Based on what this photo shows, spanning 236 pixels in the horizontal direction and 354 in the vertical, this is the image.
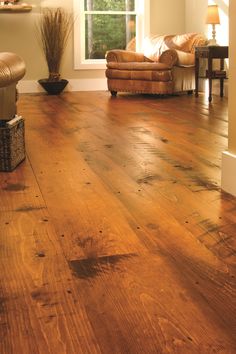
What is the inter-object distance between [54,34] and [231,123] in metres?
5.98

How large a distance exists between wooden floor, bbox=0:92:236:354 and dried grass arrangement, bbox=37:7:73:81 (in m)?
4.64

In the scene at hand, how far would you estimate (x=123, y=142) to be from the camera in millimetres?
3691

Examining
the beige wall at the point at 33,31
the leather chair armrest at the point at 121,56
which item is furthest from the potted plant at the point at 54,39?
the leather chair armrest at the point at 121,56

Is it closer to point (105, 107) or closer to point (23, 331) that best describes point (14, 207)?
point (23, 331)

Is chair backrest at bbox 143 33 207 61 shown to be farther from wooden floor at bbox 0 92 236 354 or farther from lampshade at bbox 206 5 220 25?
wooden floor at bbox 0 92 236 354

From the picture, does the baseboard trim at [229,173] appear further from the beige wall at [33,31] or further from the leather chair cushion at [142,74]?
the beige wall at [33,31]

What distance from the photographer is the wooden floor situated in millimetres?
1195

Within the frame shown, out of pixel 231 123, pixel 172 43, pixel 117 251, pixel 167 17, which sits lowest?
pixel 117 251

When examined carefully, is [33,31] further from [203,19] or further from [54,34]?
[203,19]

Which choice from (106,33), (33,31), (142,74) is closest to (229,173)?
(142,74)

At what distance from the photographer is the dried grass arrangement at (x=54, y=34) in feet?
25.8

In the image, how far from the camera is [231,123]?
232 centimetres

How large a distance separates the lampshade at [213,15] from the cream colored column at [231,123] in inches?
201

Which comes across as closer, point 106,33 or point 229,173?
point 229,173
